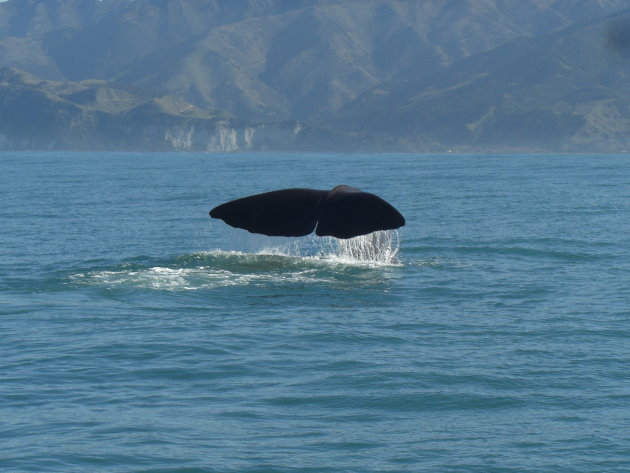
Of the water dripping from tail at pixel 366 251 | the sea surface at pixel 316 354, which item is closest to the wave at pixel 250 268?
the water dripping from tail at pixel 366 251

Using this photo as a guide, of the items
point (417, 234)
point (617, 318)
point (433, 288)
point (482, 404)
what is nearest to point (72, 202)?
point (417, 234)

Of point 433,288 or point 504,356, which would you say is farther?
point 433,288

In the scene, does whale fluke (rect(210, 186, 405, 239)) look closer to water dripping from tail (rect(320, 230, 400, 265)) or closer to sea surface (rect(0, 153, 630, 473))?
sea surface (rect(0, 153, 630, 473))

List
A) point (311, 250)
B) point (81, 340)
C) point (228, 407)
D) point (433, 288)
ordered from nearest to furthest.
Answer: point (228, 407)
point (81, 340)
point (433, 288)
point (311, 250)

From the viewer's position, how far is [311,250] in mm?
32781

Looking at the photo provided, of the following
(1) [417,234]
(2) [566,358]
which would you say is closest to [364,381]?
(2) [566,358]

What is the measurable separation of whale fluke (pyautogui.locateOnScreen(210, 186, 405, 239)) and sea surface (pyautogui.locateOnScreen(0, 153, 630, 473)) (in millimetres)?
1656

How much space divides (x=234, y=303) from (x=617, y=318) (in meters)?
8.16

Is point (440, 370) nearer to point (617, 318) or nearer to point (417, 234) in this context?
point (617, 318)

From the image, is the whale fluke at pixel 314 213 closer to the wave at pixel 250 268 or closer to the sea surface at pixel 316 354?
the sea surface at pixel 316 354

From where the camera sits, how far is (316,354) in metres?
19.3

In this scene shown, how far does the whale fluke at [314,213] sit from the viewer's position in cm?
2266

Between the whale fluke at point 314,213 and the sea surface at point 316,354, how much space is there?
1656mm

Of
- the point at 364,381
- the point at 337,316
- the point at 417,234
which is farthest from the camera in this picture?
the point at 417,234
